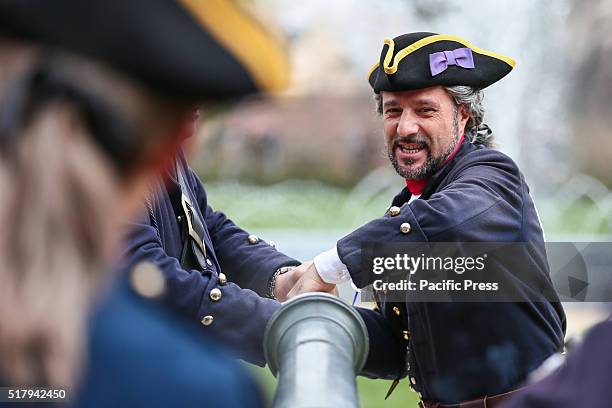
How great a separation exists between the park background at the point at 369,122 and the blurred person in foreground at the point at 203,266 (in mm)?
9246

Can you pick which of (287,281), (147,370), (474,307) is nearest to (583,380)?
(147,370)

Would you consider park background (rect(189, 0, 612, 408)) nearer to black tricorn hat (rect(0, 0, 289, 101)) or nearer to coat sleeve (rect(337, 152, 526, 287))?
coat sleeve (rect(337, 152, 526, 287))

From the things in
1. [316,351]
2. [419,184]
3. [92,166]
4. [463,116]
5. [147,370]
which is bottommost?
[147,370]

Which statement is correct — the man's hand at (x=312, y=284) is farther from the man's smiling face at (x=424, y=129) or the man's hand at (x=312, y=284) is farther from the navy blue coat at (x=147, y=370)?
the navy blue coat at (x=147, y=370)

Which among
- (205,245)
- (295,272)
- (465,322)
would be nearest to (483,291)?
(465,322)

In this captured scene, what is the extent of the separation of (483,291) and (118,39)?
2340 mm

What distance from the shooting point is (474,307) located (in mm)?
2975

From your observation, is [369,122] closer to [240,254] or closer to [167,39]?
[240,254]

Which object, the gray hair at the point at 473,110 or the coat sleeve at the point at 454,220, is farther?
the gray hair at the point at 473,110

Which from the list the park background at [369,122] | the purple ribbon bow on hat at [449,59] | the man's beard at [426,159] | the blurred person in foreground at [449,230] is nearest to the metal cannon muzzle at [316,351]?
the blurred person in foreground at [449,230]

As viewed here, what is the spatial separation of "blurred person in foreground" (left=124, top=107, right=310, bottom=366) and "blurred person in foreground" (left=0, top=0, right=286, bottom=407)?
1.76 meters

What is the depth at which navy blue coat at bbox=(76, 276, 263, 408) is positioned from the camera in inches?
32.2

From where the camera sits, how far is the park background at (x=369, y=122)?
1360 centimetres

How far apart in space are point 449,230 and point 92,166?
219cm
